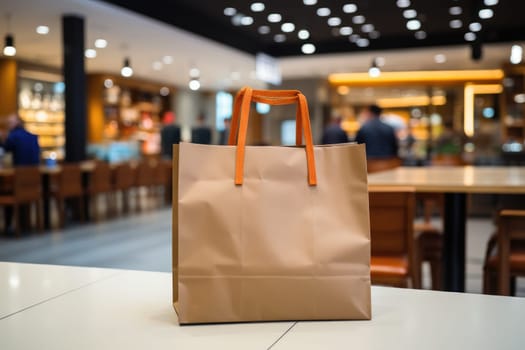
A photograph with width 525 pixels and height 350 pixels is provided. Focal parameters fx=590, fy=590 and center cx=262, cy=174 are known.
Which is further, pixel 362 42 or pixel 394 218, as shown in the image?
pixel 362 42

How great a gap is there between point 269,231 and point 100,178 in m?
8.21

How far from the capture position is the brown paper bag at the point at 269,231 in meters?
0.97

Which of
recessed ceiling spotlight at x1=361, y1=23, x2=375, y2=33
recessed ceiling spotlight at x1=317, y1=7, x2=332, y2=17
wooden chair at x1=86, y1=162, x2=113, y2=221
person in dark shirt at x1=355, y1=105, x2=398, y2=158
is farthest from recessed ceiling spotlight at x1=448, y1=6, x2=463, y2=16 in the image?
wooden chair at x1=86, y1=162, x2=113, y2=221

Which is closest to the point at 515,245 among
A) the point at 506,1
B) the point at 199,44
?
the point at 506,1

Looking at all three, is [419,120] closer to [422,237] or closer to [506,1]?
[506,1]

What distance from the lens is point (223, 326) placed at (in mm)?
955

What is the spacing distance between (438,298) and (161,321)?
1.67 feet

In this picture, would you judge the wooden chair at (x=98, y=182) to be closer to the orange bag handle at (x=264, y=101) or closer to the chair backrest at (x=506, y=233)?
the chair backrest at (x=506, y=233)

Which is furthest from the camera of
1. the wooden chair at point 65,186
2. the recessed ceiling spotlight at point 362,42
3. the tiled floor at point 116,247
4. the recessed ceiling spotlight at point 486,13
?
the recessed ceiling spotlight at point 362,42

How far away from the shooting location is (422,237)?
11.1 feet

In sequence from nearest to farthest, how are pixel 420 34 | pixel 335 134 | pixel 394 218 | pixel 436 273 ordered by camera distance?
pixel 394 218 → pixel 436 273 → pixel 335 134 → pixel 420 34

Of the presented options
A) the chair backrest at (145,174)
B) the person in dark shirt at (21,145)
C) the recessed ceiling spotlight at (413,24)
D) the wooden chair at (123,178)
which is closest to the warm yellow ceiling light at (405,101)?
the recessed ceiling spotlight at (413,24)

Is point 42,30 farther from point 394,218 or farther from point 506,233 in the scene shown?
point 506,233

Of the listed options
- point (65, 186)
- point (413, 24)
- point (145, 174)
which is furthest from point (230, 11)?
point (65, 186)
